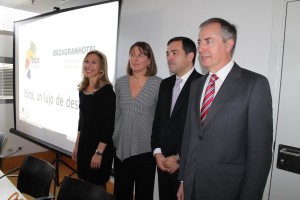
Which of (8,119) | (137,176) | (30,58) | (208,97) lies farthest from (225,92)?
(8,119)

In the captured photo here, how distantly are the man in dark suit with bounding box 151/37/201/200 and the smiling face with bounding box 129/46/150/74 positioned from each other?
25 centimetres

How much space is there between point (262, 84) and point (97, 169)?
60.3 inches

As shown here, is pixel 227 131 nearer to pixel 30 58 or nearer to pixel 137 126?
pixel 137 126

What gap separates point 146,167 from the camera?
2.03 meters

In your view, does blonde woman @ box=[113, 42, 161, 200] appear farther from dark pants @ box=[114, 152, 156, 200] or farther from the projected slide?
the projected slide

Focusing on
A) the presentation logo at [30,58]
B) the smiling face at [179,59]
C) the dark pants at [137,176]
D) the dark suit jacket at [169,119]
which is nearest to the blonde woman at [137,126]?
the dark pants at [137,176]

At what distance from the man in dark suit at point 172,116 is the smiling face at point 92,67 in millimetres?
644

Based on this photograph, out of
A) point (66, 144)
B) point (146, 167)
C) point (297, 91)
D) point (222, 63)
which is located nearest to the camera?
point (222, 63)

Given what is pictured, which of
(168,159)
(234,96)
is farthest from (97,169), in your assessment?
(234,96)

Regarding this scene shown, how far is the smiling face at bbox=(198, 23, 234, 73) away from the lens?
136 cm

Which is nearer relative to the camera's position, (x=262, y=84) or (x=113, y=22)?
(x=262, y=84)

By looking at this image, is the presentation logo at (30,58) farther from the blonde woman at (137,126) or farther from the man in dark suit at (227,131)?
the man in dark suit at (227,131)

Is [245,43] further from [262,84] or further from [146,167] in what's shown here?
[146,167]

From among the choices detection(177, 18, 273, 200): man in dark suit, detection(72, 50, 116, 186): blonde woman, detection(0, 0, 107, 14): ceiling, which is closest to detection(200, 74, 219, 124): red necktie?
detection(177, 18, 273, 200): man in dark suit
